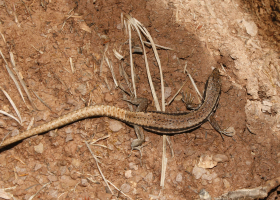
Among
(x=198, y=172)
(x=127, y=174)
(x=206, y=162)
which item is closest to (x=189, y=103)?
(x=206, y=162)

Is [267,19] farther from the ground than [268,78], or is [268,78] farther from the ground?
→ [267,19]

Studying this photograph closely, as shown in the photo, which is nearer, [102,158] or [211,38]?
[102,158]

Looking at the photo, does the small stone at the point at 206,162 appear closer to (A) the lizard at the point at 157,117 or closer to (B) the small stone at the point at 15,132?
(A) the lizard at the point at 157,117

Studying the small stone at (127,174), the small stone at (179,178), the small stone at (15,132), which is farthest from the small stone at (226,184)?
the small stone at (15,132)

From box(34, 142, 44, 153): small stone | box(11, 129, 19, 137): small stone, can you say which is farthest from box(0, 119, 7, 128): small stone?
box(34, 142, 44, 153): small stone

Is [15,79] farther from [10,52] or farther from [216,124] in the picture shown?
[216,124]

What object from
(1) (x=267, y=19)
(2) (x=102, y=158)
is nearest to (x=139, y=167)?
(2) (x=102, y=158)
